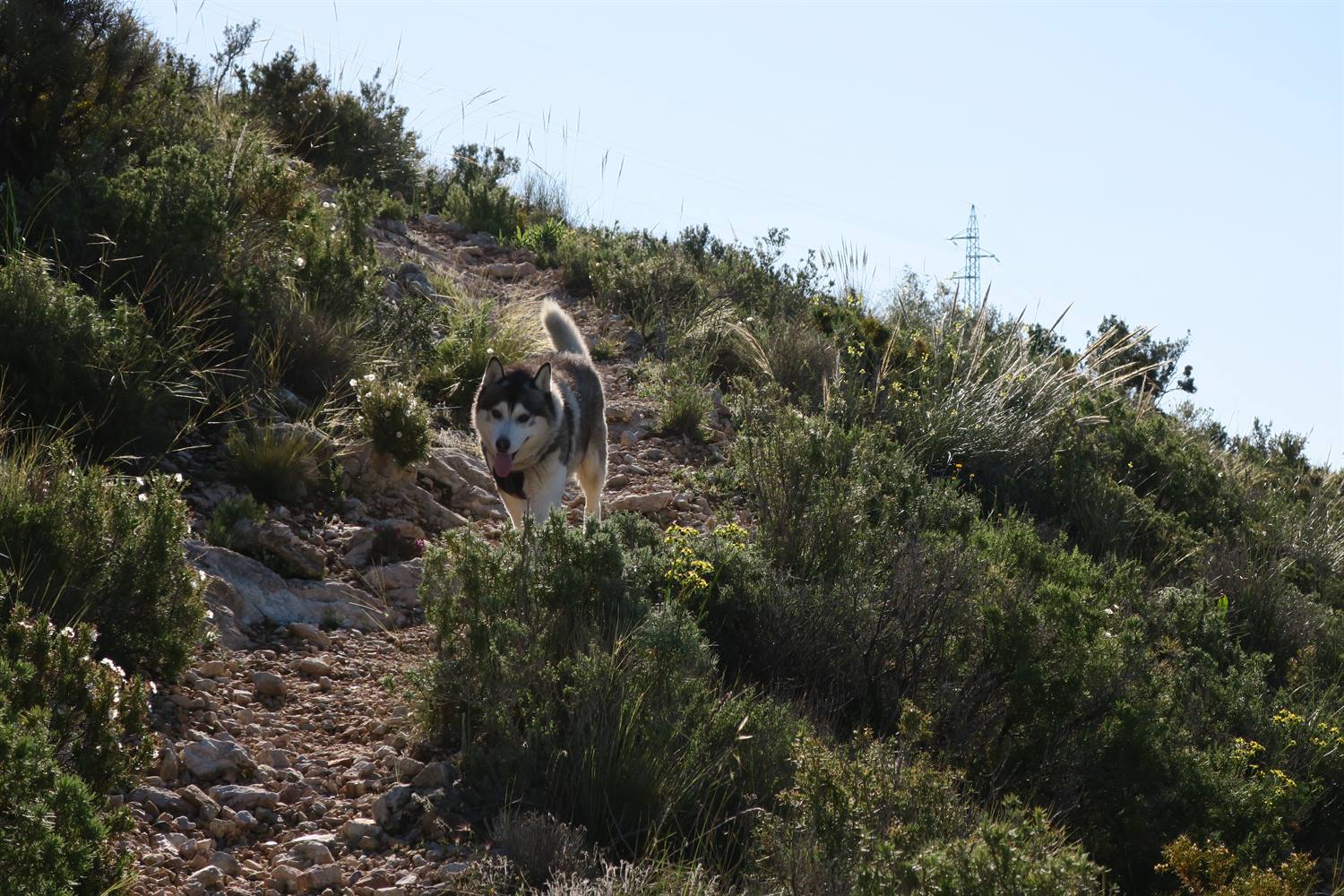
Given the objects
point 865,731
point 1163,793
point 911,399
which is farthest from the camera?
point 911,399

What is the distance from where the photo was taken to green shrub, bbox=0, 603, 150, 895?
9.57 ft

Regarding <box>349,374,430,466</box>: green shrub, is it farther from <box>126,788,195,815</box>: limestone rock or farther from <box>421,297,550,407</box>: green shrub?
<box>126,788,195,815</box>: limestone rock

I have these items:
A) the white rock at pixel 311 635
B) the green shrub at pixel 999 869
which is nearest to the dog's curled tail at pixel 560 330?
the white rock at pixel 311 635

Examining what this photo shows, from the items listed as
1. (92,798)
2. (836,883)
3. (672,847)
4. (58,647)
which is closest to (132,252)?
(58,647)

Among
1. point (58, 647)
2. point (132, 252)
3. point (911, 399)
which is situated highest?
point (911, 399)

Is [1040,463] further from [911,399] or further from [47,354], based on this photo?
[47,354]

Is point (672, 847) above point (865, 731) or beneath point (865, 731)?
beneath

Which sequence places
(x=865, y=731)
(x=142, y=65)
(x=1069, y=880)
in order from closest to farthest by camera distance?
1. (x=1069, y=880)
2. (x=865, y=731)
3. (x=142, y=65)

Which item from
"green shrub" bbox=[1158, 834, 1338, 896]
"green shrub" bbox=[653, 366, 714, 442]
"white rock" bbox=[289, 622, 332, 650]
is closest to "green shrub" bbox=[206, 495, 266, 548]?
"white rock" bbox=[289, 622, 332, 650]

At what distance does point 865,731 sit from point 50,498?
3404 mm

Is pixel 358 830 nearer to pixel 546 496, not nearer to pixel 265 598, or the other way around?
pixel 265 598

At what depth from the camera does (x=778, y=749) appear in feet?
14.8

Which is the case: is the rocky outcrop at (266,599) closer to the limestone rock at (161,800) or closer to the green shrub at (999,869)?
the limestone rock at (161,800)

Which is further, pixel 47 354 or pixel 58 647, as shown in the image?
pixel 47 354
